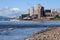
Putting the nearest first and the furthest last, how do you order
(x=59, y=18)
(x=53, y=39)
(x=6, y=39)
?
(x=53, y=39) → (x=6, y=39) → (x=59, y=18)

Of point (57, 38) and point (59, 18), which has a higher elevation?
point (57, 38)

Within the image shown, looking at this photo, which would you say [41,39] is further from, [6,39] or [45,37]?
[6,39]

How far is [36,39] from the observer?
28.0 meters

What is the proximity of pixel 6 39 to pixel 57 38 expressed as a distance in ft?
37.6

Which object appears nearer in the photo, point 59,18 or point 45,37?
point 45,37

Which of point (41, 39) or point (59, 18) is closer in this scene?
point (41, 39)

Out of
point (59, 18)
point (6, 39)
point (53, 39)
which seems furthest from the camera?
point (59, 18)

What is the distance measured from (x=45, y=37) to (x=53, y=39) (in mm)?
1504

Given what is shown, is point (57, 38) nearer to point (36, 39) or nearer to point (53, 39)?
point (53, 39)

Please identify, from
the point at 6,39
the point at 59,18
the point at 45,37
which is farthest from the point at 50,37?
the point at 59,18

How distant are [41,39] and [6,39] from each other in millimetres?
10421

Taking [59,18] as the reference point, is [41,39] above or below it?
above

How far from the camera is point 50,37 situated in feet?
92.2

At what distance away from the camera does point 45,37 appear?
1113 inches
